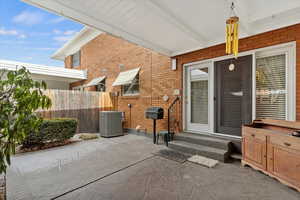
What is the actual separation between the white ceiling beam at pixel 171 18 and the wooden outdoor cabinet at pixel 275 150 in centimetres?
252

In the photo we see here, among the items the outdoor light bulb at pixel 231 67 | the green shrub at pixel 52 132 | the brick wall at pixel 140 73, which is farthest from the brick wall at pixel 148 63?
the green shrub at pixel 52 132

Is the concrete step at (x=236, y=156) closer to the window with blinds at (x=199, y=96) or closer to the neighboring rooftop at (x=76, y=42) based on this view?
the window with blinds at (x=199, y=96)

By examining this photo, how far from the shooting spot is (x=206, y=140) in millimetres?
3896

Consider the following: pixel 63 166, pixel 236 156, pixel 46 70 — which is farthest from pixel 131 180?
pixel 46 70

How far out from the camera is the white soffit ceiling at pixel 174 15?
102 inches

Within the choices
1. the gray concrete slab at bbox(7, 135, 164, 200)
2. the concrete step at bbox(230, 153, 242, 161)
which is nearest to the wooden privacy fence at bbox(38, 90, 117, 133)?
the gray concrete slab at bbox(7, 135, 164, 200)

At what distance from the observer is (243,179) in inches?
102

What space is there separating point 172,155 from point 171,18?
3.26 meters

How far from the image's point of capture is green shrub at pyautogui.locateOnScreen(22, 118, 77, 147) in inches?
171

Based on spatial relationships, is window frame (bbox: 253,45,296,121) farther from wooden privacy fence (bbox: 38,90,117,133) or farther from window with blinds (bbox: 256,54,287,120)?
wooden privacy fence (bbox: 38,90,117,133)

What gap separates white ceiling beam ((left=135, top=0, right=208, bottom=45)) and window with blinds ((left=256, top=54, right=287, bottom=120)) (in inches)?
64.6

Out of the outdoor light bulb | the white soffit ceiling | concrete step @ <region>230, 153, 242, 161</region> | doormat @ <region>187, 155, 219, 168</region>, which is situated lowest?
doormat @ <region>187, 155, 219, 168</region>

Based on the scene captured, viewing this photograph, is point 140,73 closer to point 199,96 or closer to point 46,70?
point 199,96

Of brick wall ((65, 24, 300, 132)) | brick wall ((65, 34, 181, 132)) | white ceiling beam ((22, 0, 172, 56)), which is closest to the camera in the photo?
white ceiling beam ((22, 0, 172, 56))
